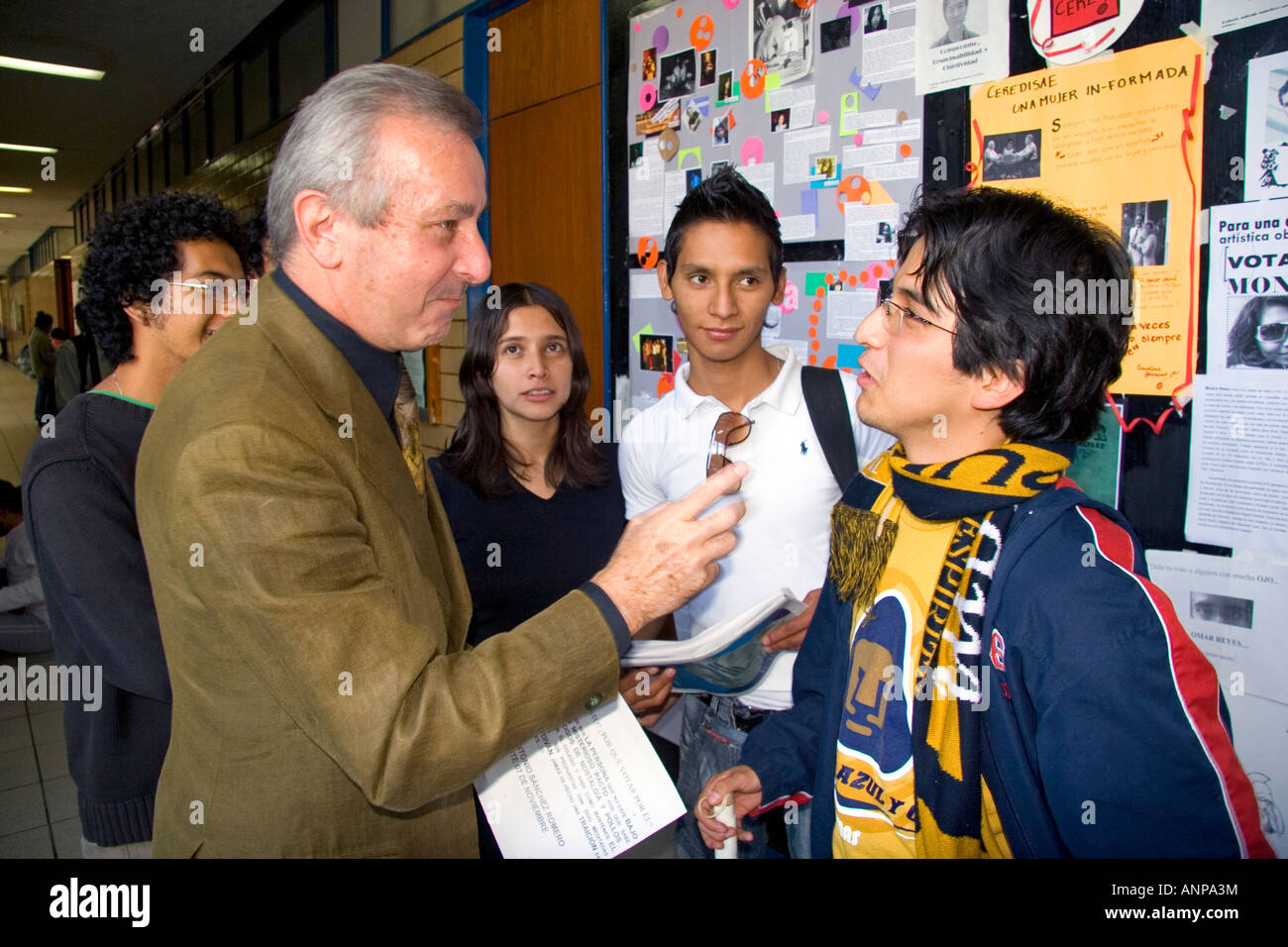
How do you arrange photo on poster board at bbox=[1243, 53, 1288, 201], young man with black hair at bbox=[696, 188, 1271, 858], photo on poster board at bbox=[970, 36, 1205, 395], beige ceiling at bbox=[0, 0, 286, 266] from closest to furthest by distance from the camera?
young man with black hair at bbox=[696, 188, 1271, 858] → photo on poster board at bbox=[1243, 53, 1288, 201] → photo on poster board at bbox=[970, 36, 1205, 395] → beige ceiling at bbox=[0, 0, 286, 266]

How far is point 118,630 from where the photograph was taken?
1336 millimetres

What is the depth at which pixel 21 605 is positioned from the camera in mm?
4238

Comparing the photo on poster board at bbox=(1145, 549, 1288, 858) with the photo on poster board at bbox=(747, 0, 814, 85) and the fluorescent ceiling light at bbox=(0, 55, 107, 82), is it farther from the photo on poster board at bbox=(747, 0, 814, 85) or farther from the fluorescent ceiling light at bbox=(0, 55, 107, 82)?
the fluorescent ceiling light at bbox=(0, 55, 107, 82)

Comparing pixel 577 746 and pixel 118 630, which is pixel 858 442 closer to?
pixel 577 746

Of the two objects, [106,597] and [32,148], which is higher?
[32,148]

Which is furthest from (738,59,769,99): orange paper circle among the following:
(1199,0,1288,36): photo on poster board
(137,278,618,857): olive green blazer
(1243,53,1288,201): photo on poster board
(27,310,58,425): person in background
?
(27,310,58,425): person in background

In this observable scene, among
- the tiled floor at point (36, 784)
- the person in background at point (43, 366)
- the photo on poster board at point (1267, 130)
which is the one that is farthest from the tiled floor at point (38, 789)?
the person in background at point (43, 366)

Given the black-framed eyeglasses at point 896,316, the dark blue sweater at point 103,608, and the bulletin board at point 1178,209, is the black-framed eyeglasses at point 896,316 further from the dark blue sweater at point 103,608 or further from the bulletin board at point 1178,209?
the dark blue sweater at point 103,608

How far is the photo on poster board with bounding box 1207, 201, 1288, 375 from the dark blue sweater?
2.11 m

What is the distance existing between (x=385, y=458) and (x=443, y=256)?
291 millimetres

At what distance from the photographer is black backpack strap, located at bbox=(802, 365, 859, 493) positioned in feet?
5.74

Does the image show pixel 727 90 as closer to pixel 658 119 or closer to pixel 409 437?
pixel 658 119

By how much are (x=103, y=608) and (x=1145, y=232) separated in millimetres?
2178

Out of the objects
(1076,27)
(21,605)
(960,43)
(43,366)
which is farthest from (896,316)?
(43,366)
